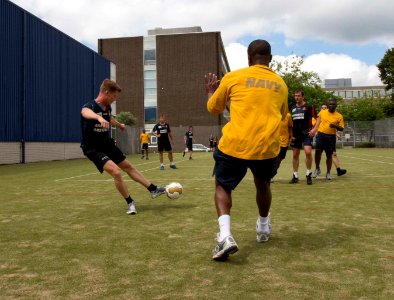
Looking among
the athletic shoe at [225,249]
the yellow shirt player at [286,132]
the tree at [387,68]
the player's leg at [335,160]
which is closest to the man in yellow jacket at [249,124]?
the athletic shoe at [225,249]

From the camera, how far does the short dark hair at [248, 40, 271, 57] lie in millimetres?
3830

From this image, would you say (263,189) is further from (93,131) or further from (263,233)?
(93,131)

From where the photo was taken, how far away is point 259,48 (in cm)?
383

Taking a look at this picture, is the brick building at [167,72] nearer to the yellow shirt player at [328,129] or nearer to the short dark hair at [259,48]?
the yellow shirt player at [328,129]

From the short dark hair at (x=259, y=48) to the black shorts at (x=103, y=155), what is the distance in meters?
2.82

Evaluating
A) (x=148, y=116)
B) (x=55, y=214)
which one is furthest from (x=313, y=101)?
(x=55, y=214)

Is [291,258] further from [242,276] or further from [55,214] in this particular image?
[55,214]

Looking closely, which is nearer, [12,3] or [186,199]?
[186,199]

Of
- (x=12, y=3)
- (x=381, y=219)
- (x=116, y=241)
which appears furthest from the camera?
(x=12, y=3)

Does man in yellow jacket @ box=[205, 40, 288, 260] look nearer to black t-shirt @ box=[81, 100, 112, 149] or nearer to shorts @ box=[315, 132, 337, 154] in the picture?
black t-shirt @ box=[81, 100, 112, 149]

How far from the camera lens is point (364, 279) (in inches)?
116

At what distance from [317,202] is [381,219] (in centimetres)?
147

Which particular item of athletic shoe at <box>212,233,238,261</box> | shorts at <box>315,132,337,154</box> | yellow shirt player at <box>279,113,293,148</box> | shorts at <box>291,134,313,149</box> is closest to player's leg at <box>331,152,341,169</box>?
shorts at <box>315,132,337,154</box>

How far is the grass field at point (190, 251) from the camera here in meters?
2.80
